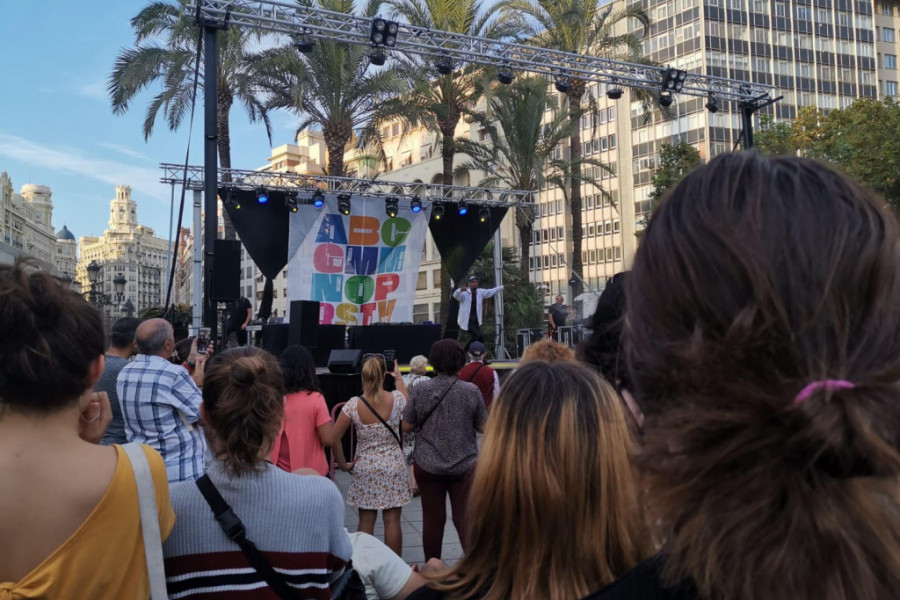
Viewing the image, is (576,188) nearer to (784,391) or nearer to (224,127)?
(224,127)

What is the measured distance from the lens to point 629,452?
0.94 meters

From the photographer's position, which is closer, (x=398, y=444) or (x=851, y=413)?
(x=851, y=413)

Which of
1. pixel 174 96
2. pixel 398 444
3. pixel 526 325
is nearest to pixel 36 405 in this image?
pixel 398 444

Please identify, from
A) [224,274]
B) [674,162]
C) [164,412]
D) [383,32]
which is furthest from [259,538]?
[674,162]

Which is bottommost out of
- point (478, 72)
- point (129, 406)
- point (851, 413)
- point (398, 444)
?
point (398, 444)

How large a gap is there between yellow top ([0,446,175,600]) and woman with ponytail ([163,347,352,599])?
269mm

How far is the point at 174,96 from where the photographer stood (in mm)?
19828

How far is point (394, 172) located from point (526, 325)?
1186 inches

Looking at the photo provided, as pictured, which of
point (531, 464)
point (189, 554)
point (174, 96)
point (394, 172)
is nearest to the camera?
point (531, 464)

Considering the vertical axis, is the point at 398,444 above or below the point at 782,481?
below

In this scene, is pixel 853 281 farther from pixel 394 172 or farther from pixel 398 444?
pixel 394 172

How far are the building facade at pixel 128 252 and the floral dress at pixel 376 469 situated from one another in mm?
162120

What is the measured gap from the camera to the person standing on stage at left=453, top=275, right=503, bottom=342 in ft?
53.6

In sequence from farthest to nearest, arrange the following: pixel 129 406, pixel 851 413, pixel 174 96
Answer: pixel 174 96 → pixel 129 406 → pixel 851 413
